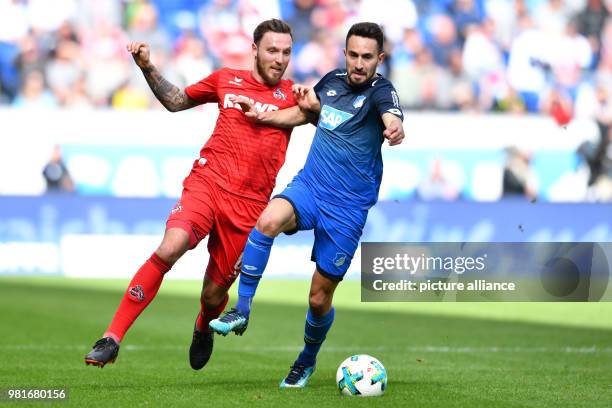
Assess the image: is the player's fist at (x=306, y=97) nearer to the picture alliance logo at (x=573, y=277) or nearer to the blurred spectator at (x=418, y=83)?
the picture alliance logo at (x=573, y=277)

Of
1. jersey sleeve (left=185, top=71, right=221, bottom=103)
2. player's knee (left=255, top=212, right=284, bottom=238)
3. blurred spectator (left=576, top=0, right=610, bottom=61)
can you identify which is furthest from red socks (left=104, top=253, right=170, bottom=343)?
blurred spectator (left=576, top=0, right=610, bottom=61)

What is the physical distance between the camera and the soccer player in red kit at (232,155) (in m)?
7.39

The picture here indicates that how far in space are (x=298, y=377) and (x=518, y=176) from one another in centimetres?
1216

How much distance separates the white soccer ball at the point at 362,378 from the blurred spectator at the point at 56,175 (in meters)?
12.1

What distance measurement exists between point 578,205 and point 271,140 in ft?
29.4

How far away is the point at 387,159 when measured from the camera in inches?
738

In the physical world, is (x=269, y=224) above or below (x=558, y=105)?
above

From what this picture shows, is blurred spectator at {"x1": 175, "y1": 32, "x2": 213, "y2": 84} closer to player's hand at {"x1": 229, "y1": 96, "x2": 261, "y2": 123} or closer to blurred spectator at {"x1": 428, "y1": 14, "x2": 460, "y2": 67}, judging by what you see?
blurred spectator at {"x1": 428, "y1": 14, "x2": 460, "y2": 67}

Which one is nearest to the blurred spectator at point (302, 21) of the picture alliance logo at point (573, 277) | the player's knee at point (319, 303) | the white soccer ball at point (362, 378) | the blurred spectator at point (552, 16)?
the blurred spectator at point (552, 16)

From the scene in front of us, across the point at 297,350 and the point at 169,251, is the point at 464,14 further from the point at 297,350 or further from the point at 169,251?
the point at 169,251

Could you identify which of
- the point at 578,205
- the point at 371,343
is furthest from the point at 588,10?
the point at 371,343

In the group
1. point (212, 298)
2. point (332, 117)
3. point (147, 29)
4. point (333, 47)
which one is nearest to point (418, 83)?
point (333, 47)

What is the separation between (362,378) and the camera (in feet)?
22.5

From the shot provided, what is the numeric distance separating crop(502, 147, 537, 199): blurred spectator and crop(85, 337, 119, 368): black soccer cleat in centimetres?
1302
